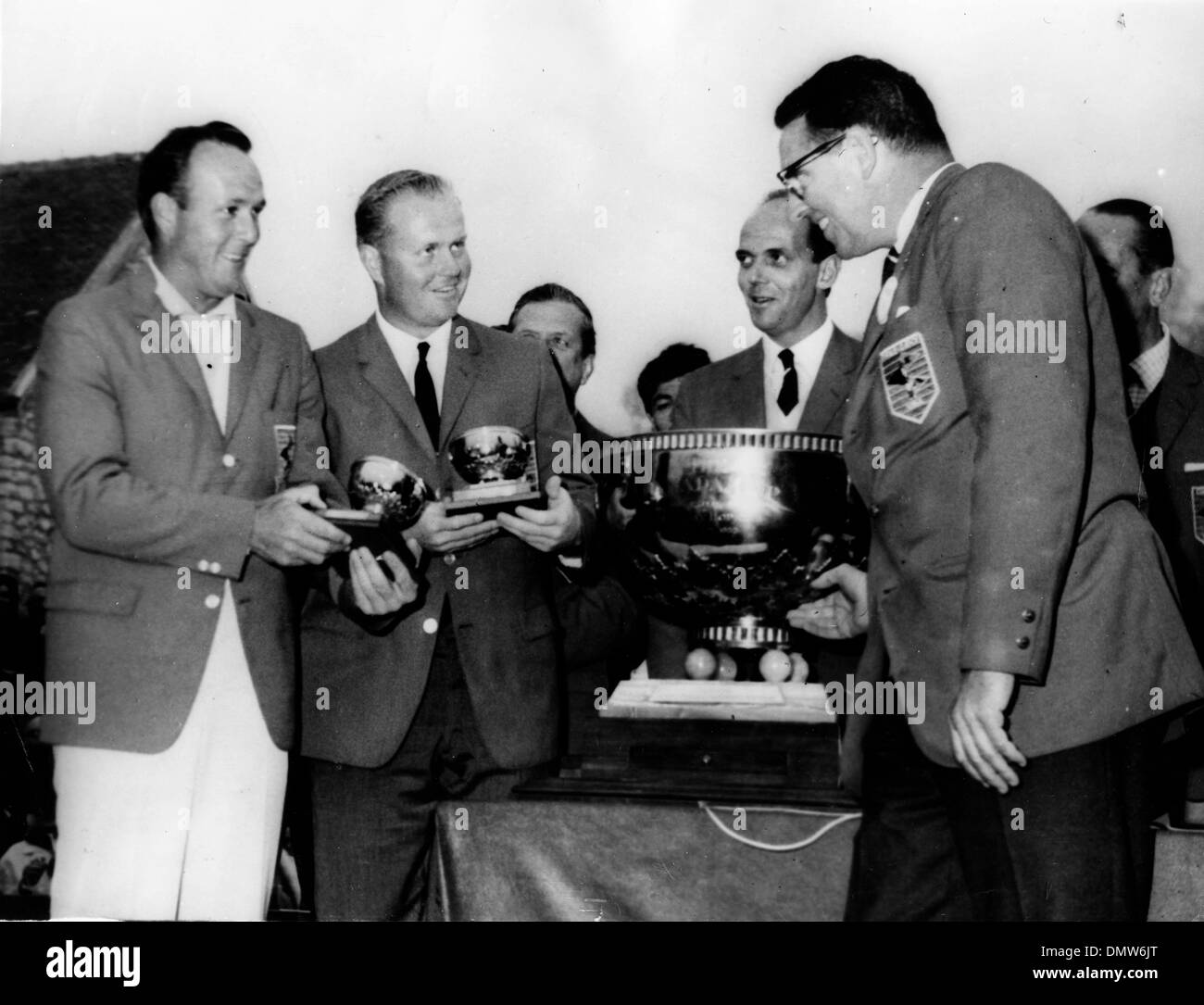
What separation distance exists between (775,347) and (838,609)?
441mm

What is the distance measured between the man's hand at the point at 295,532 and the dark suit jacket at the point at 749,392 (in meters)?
0.55

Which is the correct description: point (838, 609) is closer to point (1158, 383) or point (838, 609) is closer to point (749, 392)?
point (749, 392)

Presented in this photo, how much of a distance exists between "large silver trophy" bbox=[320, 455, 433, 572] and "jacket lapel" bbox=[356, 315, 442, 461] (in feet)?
0.43

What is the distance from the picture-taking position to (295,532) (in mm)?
1801

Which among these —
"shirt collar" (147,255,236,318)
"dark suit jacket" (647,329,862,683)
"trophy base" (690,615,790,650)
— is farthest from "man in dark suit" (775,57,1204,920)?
"shirt collar" (147,255,236,318)

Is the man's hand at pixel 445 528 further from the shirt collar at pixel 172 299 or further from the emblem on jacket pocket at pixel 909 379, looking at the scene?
the emblem on jacket pocket at pixel 909 379

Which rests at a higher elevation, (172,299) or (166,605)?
(172,299)

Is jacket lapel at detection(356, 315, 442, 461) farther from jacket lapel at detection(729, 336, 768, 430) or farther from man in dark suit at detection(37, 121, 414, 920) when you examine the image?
jacket lapel at detection(729, 336, 768, 430)

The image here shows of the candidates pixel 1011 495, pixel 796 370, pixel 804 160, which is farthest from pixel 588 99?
pixel 1011 495

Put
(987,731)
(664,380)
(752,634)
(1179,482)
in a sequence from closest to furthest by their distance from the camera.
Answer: (987,731) < (752,634) < (1179,482) < (664,380)

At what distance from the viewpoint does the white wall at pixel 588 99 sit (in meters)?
2.00

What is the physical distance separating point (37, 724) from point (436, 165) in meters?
0.98

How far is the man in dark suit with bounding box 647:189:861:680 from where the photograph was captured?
1.98 m
